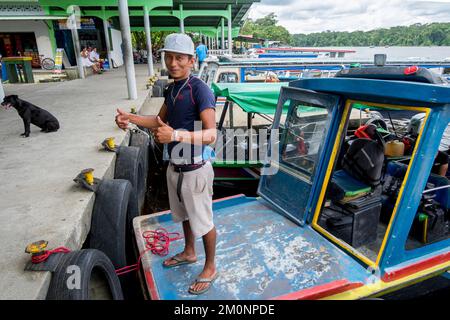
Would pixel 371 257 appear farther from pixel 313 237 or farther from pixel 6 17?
pixel 6 17

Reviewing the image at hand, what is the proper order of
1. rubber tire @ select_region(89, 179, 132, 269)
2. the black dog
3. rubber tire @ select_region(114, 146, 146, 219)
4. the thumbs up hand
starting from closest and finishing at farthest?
1. the thumbs up hand
2. rubber tire @ select_region(89, 179, 132, 269)
3. rubber tire @ select_region(114, 146, 146, 219)
4. the black dog

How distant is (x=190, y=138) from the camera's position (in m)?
1.89

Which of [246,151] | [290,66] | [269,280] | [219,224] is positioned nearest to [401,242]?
[269,280]

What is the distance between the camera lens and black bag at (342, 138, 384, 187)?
9.94 ft

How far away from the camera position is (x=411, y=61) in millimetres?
7148

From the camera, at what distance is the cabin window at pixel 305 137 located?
3.05 meters

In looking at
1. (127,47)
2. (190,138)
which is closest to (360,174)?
(190,138)

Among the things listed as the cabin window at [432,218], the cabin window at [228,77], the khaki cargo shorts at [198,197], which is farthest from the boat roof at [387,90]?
the cabin window at [228,77]

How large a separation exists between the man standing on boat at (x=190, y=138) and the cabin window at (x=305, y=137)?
1302 millimetres

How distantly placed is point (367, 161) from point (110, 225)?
8.37ft

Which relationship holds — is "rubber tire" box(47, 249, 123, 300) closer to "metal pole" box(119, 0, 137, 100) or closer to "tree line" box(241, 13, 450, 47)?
"metal pole" box(119, 0, 137, 100)

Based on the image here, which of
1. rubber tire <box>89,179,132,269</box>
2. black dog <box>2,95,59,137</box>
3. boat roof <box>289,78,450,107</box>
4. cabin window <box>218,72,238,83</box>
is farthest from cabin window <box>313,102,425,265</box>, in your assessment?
cabin window <box>218,72,238,83</box>

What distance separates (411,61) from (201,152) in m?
7.04

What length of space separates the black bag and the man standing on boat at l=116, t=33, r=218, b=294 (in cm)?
174
